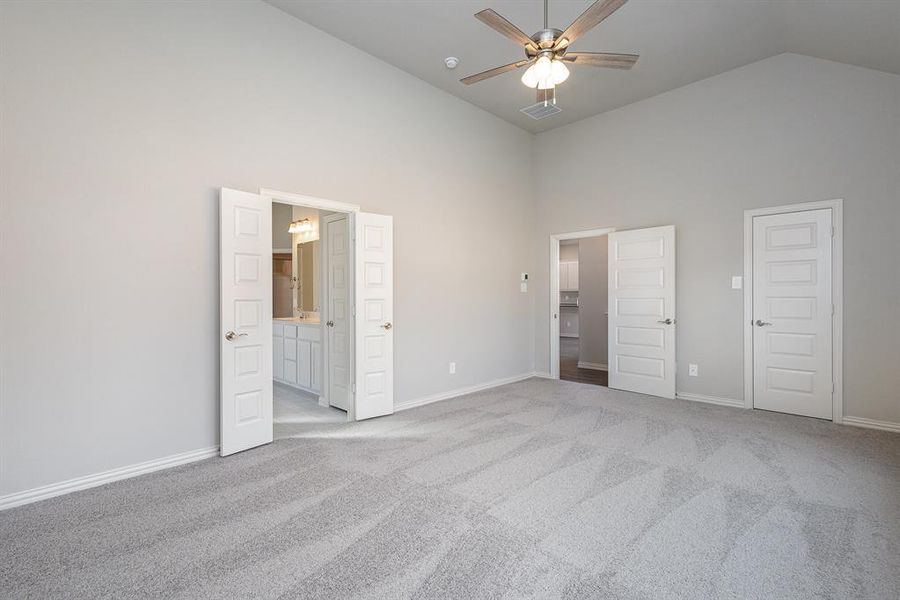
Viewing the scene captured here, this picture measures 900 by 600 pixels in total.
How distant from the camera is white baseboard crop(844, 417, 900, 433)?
3.67 m

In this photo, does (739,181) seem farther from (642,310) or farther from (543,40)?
(543,40)

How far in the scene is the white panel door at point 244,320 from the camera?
316 centimetres

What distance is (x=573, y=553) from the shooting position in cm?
196

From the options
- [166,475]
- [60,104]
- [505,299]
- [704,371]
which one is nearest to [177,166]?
[60,104]

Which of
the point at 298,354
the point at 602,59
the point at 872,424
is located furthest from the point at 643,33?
the point at 298,354

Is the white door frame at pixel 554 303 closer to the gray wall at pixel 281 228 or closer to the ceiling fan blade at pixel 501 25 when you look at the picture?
the ceiling fan blade at pixel 501 25

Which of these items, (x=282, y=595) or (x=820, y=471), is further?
(x=820, y=471)

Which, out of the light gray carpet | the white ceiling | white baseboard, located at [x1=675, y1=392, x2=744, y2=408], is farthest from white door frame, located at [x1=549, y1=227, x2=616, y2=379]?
the light gray carpet

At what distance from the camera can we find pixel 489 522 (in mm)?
2213

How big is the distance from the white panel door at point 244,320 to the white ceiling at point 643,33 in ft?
6.29

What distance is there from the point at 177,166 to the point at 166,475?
2.23 m

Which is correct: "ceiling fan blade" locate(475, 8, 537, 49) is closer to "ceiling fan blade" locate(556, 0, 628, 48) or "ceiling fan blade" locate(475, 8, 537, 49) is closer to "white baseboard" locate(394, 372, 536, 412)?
"ceiling fan blade" locate(556, 0, 628, 48)

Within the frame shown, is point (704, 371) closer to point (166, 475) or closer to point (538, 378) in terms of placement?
point (538, 378)

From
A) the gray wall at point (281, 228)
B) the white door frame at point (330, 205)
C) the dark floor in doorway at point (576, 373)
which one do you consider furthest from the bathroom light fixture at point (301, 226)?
the dark floor in doorway at point (576, 373)
